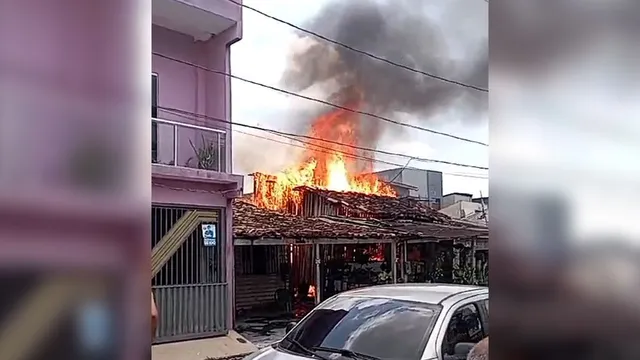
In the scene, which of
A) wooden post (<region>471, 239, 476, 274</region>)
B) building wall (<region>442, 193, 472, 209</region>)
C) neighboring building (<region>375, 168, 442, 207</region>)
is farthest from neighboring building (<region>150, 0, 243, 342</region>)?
building wall (<region>442, 193, 472, 209</region>)

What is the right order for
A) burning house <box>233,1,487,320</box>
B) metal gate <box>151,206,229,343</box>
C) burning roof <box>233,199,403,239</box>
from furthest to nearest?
burning house <box>233,1,487,320</box> → burning roof <box>233,199,403,239</box> → metal gate <box>151,206,229,343</box>

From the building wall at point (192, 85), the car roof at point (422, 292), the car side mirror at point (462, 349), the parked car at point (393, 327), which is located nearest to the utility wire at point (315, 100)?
the building wall at point (192, 85)

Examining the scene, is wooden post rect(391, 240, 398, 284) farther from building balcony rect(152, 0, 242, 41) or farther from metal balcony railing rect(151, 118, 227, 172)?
building balcony rect(152, 0, 242, 41)

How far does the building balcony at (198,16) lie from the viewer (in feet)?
16.5

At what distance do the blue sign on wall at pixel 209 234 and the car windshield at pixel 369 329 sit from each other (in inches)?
108

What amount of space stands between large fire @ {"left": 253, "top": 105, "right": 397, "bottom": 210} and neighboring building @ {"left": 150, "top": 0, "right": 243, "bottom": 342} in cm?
346

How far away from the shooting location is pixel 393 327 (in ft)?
7.95

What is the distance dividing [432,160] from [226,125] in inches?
207

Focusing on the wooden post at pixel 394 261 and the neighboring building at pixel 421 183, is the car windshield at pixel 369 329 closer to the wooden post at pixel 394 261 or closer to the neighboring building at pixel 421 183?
the wooden post at pixel 394 261

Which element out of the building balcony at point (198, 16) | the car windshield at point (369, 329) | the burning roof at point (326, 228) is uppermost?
the building balcony at point (198, 16)

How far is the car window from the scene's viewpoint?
2369 mm

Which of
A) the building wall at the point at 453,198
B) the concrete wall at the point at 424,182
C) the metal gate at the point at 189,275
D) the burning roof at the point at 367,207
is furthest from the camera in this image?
the building wall at the point at 453,198
